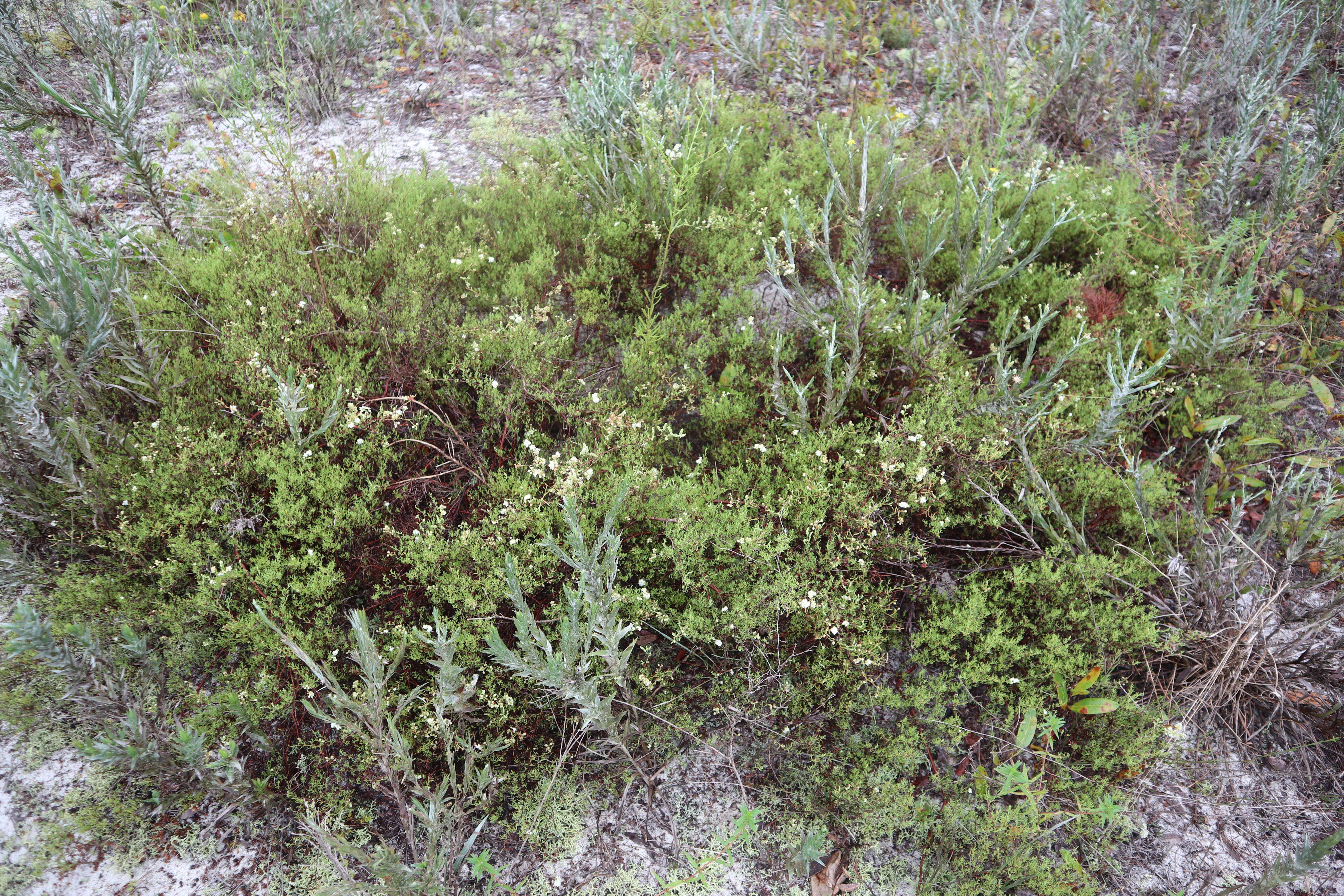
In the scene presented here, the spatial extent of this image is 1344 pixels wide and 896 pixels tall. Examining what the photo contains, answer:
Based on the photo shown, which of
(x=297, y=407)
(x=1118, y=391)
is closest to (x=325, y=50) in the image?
(x=297, y=407)

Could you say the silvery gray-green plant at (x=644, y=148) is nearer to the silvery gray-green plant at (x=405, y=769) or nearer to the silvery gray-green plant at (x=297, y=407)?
the silvery gray-green plant at (x=297, y=407)

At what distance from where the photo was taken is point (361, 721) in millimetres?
2352

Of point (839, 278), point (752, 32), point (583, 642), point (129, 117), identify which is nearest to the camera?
point (583, 642)

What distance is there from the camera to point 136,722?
7.16ft

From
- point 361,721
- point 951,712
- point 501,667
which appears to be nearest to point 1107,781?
point 951,712

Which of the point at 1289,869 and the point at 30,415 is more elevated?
the point at 30,415

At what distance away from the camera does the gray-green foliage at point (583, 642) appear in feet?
6.82

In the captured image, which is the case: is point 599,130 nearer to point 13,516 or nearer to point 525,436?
point 525,436

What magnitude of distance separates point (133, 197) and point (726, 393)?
4.05 meters

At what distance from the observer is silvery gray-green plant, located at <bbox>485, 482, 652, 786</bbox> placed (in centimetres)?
209

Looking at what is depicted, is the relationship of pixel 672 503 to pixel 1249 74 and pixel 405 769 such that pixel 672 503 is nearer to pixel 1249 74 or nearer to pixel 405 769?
pixel 405 769

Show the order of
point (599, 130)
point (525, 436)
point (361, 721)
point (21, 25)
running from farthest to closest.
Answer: point (21, 25) → point (599, 130) → point (525, 436) → point (361, 721)

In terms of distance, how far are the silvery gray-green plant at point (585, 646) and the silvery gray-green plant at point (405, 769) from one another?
230 mm

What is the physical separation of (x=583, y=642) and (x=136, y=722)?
139 cm
